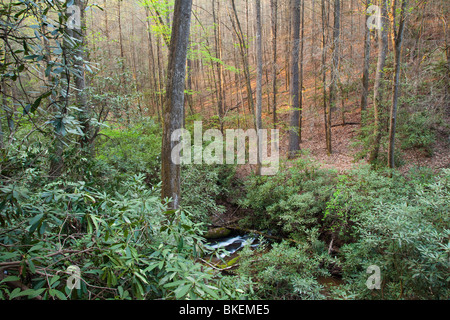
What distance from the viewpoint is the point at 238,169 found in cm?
1006

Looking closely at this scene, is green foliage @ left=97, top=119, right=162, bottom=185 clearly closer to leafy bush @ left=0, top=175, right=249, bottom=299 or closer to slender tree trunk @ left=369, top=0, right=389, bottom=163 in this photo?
leafy bush @ left=0, top=175, right=249, bottom=299

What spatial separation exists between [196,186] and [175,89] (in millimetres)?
3322

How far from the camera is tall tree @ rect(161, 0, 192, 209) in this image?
418 centimetres

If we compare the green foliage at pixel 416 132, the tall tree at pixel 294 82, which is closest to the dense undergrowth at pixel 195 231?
the green foliage at pixel 416 132

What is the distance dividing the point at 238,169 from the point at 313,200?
4111 millimetres

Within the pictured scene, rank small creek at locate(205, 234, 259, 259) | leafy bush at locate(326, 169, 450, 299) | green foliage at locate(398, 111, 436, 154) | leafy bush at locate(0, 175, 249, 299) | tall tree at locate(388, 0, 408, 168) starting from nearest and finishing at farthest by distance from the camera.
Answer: leafy bush at locate(0, 175, 249, 299), leafy bush at locate(326, 169, 450, 299), tall tree at locate(388, 0, 408, 168), small creek at locate(205, 234, 259, 259), green foliage at locate(398, 111, 436, 154)

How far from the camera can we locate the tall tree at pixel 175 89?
4.18m

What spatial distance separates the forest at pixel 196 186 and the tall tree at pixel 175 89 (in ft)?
0.08

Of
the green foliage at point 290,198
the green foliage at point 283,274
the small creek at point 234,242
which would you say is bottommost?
the small creek at point 234,242

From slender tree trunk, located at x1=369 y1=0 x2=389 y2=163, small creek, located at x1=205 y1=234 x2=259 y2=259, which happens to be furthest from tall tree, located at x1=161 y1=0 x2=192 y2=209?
slender tree trunk, located at x1=369 y1=0 x2=389 y2=163

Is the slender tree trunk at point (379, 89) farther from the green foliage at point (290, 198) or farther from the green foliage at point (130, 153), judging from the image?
the green foliage at point (130, 153)

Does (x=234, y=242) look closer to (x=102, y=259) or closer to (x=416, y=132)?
(x=102, y=259)

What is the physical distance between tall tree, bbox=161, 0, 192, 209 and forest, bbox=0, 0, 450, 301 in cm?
2
